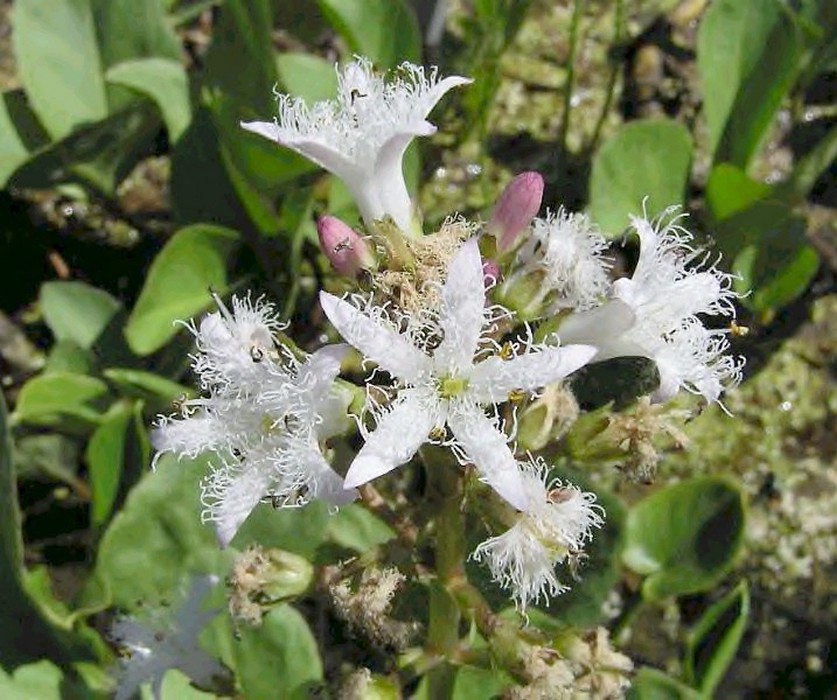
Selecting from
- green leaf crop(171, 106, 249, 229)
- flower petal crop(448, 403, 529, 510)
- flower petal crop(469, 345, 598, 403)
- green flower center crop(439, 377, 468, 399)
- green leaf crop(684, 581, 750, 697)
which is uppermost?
flower petal crop(469, 345, 598, 403)

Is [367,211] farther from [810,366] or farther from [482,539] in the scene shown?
[810,366]

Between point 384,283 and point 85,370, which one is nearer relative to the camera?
Answer: point 384,283

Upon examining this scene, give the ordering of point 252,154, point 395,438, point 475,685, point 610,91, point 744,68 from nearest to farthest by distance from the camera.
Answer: point 395,438 < point 475,685 < point 252,154 < point 744,68 < point 610,91

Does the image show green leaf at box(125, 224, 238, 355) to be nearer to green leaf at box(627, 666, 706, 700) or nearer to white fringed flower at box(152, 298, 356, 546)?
white fringed flower at box(152, 298, 356, 546)

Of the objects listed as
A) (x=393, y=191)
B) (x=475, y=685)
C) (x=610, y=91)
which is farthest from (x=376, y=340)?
(x=610, y=91)

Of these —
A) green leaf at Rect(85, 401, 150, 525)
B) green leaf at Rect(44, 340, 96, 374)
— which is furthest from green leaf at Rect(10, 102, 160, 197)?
green leaf at Rect(85, 401, 150, 525)

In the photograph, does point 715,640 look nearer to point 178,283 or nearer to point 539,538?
point 539,538

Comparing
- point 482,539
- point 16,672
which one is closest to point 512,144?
point 482,539
